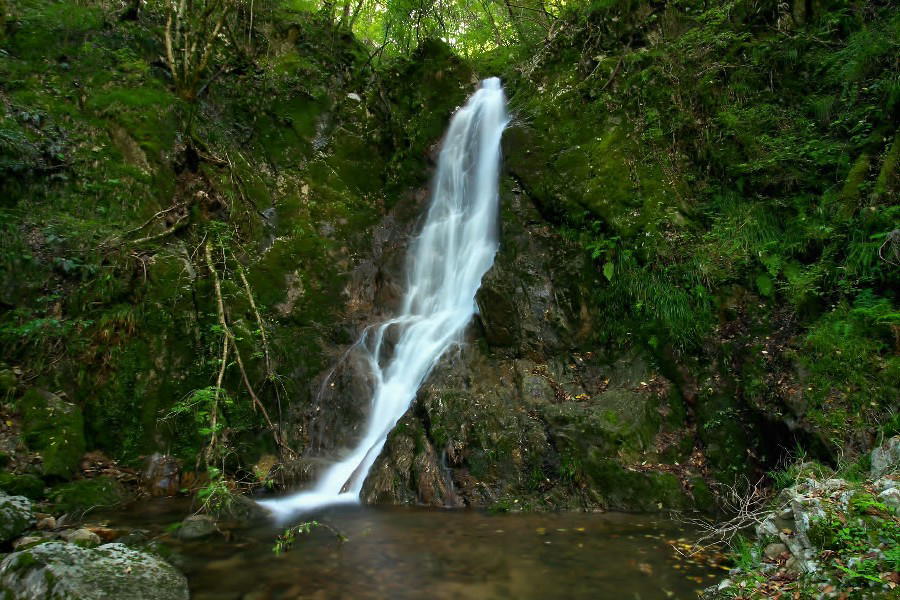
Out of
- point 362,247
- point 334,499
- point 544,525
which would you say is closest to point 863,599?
point 544,525

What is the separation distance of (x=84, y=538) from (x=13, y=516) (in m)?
0.72

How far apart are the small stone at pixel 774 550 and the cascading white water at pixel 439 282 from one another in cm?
430

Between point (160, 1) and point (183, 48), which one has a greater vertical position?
point (160, 1)

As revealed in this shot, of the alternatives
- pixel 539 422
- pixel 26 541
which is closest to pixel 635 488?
pixel 539 422

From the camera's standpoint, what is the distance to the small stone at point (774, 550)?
316 cm

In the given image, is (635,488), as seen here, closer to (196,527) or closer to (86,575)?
(196,527)

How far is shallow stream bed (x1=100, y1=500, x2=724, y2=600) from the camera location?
3.64m

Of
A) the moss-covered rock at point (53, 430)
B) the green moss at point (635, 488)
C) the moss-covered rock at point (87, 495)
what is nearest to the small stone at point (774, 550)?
the green moss at point (635, 488)

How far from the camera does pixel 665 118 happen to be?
7.86 meters

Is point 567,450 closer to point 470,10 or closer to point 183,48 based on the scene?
point 183,48

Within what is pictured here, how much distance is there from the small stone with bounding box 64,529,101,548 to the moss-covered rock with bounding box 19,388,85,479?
63.0 inches

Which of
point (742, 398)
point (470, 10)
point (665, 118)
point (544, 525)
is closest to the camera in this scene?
point (544, 525)

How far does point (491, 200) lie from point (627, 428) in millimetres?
5151

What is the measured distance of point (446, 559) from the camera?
417 cm
